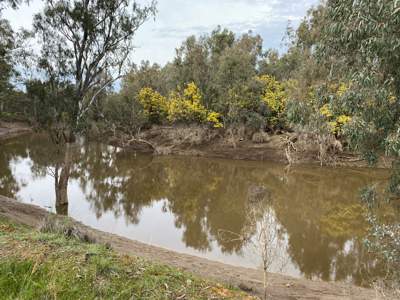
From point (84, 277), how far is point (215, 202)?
35.6 ft

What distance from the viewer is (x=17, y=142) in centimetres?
3262

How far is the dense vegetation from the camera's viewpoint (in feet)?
14.4

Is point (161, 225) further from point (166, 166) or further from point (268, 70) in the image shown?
point (268, 70)

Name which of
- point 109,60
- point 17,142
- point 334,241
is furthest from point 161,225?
point 17,142

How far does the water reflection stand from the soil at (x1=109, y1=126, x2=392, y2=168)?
1.49 m

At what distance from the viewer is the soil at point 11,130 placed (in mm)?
35806

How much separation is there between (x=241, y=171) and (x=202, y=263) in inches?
521

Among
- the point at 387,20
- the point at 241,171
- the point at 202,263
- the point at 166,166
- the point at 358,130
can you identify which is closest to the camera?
the point at 387,20

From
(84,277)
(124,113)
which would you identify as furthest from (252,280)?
(124,113)

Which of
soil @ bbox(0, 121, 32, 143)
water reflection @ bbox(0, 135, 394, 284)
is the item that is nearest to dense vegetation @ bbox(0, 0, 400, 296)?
water reflection @ bbox(0, 135, 394, 284)

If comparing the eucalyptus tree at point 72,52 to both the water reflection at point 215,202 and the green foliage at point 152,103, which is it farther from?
the green foliage at point 152,103

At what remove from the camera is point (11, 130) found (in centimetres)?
3884

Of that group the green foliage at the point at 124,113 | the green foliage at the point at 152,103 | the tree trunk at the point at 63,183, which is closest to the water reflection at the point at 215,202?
the tree trunk at the point at 63,183

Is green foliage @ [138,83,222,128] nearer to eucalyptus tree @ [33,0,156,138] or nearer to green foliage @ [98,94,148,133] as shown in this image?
green foliage @ [98,94,148,133]
